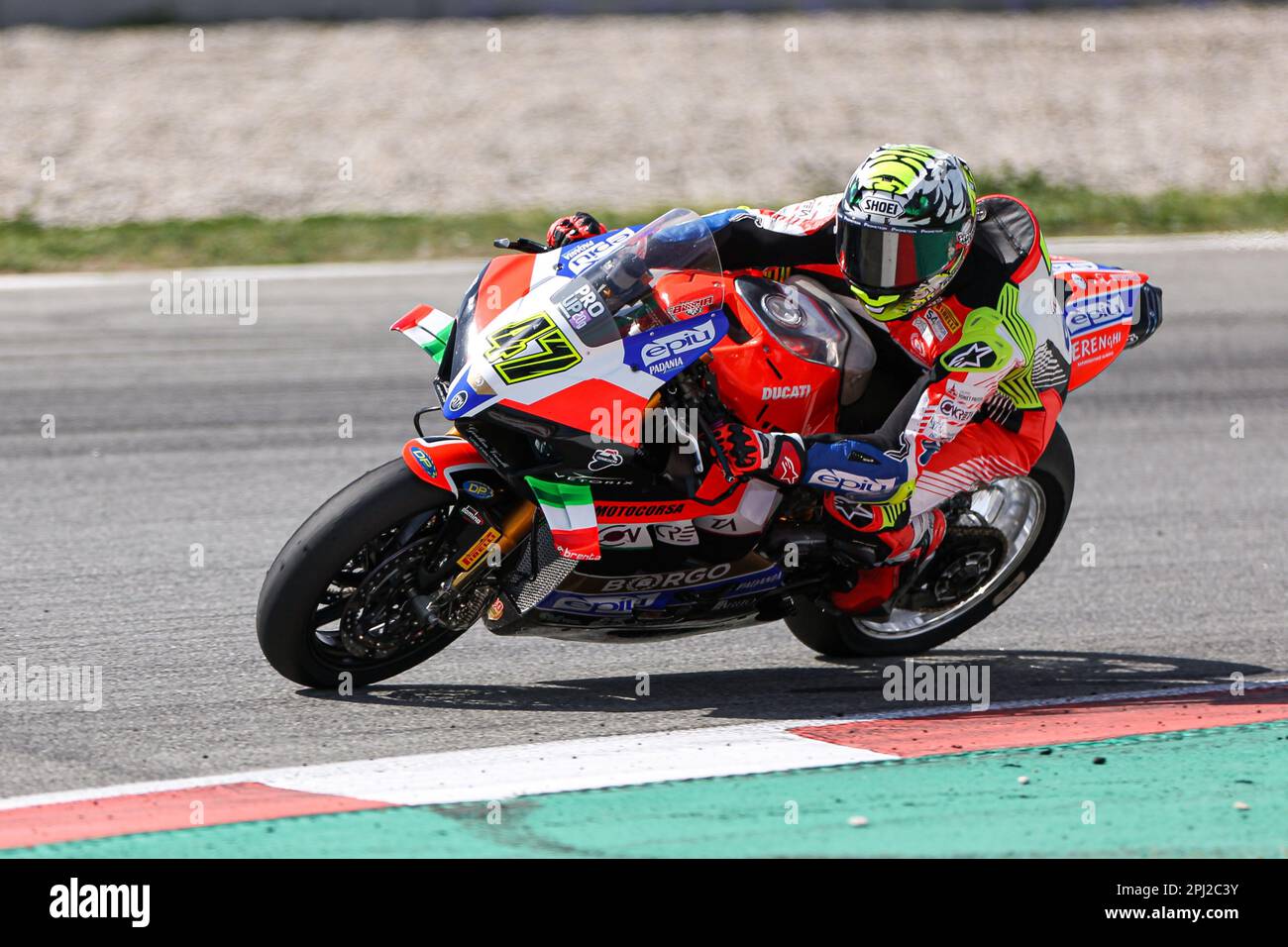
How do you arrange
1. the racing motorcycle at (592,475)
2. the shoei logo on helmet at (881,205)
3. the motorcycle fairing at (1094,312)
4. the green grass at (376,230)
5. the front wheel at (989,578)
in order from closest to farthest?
the racing motorcycle at (592,475) < the shoei logo on helmet at (881,205) < the motorcycle fairing at (1094,312) < the front wheel at (989,578) < the green grass at (376,230)

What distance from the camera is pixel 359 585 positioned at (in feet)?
16.2

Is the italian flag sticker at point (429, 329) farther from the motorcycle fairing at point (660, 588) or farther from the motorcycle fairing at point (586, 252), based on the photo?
the motorcycle fairing at point (660, 588)

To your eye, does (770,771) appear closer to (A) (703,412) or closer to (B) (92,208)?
(A) (703,412)

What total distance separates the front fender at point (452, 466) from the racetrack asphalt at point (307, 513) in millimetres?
704

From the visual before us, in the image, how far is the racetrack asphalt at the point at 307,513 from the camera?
16.5ft

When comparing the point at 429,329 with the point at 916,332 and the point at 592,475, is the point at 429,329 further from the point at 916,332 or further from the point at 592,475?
the point at 916,332

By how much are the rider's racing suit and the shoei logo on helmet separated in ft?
1.26

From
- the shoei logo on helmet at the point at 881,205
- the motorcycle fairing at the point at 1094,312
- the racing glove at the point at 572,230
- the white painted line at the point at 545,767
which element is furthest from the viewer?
the motorcycle fairing at the point at 1094,312

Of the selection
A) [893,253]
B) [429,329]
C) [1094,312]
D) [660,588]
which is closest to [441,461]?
[429,329]

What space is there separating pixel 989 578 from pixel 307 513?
3.06 m

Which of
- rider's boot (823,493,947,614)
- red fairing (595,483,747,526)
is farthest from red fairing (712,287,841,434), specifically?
rider's boot (823,493,947,614)

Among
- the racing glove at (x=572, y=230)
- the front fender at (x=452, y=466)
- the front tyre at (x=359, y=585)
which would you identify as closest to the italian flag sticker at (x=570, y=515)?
the front fender at (x=452, y=466)
